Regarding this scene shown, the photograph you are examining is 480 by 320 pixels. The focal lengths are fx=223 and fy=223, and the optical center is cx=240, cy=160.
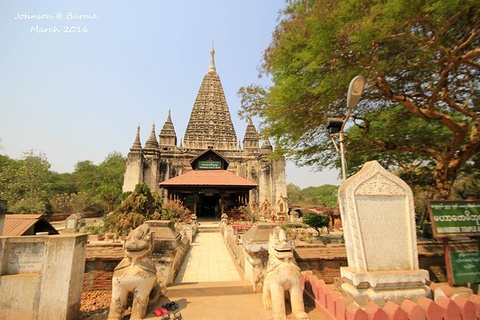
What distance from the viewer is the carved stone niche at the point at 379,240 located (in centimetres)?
338

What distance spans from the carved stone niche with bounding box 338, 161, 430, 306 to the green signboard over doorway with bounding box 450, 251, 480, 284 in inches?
54.1

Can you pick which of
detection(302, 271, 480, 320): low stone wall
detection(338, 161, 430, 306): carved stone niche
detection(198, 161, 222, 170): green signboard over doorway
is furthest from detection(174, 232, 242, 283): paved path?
detection(198, 161, 222, 170): green signboard over doorway

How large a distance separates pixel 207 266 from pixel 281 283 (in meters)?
3.93

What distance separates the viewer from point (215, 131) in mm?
37312

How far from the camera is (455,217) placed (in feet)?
14.9

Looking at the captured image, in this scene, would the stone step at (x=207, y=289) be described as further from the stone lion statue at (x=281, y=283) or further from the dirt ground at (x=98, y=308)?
the stone lion statue at (x=281, y=283)

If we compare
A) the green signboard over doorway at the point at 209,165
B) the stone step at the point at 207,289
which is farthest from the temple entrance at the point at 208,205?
the stone step at the point at 207,289

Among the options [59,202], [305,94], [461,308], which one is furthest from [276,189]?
[59,202]

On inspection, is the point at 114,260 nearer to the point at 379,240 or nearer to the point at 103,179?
the point at 379,240

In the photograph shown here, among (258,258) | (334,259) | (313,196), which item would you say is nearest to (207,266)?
(258,258)

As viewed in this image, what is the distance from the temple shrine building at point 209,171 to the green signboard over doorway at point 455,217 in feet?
31.3

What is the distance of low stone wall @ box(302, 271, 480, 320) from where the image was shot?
2818mm

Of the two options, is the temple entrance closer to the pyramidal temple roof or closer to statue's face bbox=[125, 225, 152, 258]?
the pyramidal temple roof

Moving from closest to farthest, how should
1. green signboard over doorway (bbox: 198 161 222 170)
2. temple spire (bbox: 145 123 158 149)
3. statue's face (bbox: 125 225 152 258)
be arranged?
statue's face (bbox: 125 225 152 258) → green signboard over doorway (bbox: 198 161 222 170) → temple spire (bbox: 145 123 158 149)
